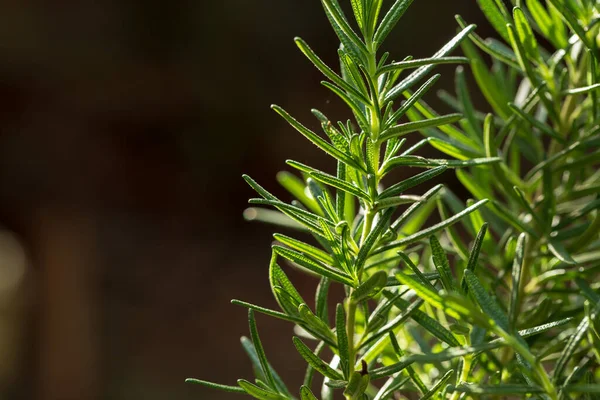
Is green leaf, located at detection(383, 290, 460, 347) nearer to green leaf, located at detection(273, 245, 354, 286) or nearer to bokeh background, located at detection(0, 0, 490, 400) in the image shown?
green leaf, located at detection(273, 245, 354, 286)

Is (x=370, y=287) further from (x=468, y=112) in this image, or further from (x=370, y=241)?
(x=468, y=112)

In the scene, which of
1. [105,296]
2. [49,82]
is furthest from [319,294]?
[105,296]

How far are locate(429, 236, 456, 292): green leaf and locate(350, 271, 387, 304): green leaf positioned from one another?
13mm

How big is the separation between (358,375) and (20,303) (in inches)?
57.2

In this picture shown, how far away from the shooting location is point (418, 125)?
13 cm

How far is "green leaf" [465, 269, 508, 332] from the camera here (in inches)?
4.8

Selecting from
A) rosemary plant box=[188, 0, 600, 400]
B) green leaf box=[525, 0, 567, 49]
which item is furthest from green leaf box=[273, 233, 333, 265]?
green leaf box=[525, 0, 567, 49]

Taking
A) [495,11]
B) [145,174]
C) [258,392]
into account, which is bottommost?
[258,392]

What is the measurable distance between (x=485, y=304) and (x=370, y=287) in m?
0.02

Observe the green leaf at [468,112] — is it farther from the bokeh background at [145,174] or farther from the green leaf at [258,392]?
the bokeh background at [145,174]

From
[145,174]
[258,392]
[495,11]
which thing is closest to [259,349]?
[258,392]

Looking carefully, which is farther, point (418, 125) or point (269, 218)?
point (269, 218)

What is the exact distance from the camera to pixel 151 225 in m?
1.60

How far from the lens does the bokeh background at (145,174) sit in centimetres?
127
